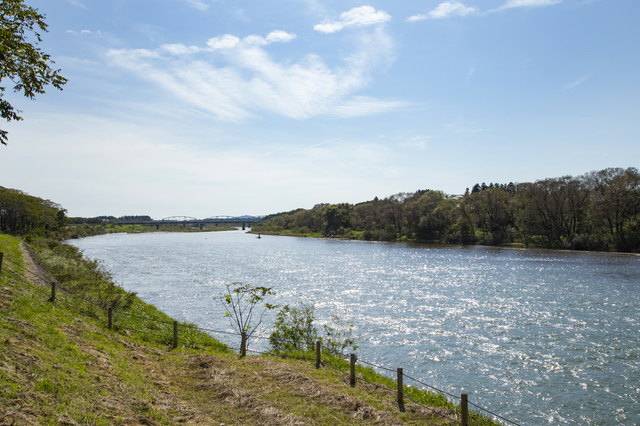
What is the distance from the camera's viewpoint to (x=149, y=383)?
12.6 m

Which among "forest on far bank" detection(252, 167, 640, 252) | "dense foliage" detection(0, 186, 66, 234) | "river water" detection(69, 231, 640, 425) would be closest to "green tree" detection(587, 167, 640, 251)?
"forest on far bank" detection(252, 167, 640, 252)

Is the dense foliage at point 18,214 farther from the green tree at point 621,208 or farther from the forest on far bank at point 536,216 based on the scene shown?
the green tree at point 621,208

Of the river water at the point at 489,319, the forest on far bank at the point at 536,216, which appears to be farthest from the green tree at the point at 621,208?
the river water at the point at 489,319

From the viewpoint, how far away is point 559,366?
21.3m

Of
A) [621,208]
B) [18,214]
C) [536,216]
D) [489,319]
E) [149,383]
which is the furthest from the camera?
[536,216]

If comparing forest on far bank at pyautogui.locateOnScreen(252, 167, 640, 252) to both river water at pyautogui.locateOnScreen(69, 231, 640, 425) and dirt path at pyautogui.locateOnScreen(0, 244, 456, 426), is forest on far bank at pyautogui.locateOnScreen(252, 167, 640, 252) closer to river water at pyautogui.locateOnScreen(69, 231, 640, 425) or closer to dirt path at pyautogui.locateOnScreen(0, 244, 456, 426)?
river water at pyautogui.locateOnScreen(69, 231, 640, 425)

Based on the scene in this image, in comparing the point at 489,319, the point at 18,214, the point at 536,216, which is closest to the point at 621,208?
the point at 536,216

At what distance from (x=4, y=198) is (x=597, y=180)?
139m

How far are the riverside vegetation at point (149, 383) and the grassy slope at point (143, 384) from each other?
0.11 ft

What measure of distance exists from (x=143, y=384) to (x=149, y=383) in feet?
1.21

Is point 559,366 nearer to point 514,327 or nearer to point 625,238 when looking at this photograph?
point 514,327

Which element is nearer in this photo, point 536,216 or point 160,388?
point 160,388

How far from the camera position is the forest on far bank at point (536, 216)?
273 ft

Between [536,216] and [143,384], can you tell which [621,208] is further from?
[143,384]
